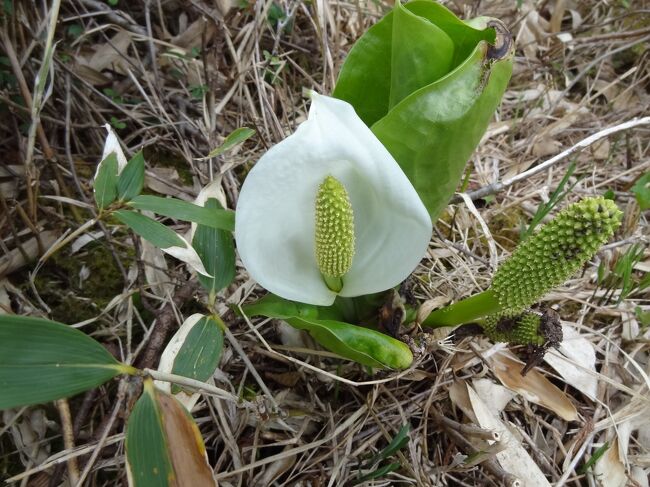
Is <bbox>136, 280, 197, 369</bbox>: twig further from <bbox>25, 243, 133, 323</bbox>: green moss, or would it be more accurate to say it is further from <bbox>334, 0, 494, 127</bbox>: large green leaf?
<bbox>334, 0, 494, 127</bbox>: large green leaf

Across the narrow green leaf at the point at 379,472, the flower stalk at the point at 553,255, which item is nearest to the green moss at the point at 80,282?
the narrow green leaf at the point at 379,472

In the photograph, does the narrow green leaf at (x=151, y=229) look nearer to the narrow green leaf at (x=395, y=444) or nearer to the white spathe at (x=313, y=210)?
the white spathe at (x=313, y=210)

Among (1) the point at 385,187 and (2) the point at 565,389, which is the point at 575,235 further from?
(2) the point at 565,389

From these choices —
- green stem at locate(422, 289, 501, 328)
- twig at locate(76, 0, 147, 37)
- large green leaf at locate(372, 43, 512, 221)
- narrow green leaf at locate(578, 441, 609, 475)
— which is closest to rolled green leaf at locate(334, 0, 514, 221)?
large green leaf at locate(372, 43, 512, 221)

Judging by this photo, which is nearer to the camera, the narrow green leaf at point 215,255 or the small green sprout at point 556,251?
the small green sprout at point 556,251

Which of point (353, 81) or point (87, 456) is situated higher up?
point (353, 81)

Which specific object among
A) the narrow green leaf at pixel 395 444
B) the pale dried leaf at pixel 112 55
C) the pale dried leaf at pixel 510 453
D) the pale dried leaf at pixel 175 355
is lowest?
the pale dried leaf at pixel 510 453

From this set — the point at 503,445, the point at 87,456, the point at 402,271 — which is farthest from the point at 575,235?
the point at 87,456

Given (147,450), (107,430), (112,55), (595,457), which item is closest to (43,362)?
(147,450)
